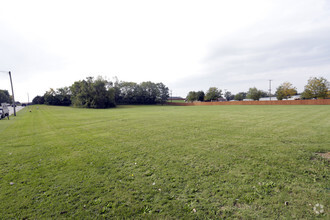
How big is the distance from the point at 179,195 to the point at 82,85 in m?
69.5

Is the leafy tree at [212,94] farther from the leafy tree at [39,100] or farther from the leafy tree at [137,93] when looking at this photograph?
the leafy tree at [39,100]

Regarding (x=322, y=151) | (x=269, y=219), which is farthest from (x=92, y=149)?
(x=322, y=151)

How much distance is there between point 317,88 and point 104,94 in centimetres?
7888

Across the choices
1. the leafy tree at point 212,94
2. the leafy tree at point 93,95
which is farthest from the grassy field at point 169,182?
the leafy tree at point 212,94

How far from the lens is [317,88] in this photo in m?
53.6

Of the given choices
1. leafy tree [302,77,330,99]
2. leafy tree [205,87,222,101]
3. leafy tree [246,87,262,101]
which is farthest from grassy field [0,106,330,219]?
leafy tree [205,87,222,101]

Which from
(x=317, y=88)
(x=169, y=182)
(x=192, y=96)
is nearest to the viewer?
(x=169, y=182)

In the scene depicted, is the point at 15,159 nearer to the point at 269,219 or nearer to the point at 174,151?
the point at 174,151

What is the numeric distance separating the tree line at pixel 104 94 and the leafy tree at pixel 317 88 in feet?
212

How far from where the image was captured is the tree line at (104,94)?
60.8 meters

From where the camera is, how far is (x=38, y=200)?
11.2 ft

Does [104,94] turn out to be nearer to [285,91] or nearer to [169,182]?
[169,182]

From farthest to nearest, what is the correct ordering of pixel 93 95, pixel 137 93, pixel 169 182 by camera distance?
pixel 137 93
pixel 93 95
pixel 169 182

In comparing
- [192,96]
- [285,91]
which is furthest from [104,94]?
[285,91]
